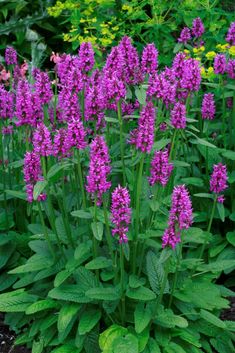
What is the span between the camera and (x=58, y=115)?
4.14 metres

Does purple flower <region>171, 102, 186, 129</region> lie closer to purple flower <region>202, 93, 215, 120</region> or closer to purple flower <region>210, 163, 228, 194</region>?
purple flower <region>210, 163, 228, 194</region>

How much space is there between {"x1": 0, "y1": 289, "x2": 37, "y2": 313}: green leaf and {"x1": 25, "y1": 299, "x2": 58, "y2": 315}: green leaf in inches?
4.6

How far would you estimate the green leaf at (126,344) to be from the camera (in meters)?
3.35

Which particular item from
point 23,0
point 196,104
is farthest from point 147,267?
point 23,0

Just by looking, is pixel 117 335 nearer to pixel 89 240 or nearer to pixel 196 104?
pixel 89 240

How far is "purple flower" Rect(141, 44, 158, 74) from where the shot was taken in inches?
145

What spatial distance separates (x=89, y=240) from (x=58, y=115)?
91 centimetres

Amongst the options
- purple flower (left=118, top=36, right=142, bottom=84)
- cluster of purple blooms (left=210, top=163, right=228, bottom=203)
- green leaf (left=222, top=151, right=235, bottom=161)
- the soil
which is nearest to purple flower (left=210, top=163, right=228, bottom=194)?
cluster of purple blooms (left=210, top=163, right=228, bottom=203)

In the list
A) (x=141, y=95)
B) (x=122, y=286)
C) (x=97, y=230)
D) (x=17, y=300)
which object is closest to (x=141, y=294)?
(x=122, y=286)

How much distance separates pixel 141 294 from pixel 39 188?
2.61 ft

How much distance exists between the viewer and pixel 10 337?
13.4 feet

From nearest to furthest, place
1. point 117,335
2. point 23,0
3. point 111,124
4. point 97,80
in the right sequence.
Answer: point 117,335, point 97,80, point 111,124, point 23,0

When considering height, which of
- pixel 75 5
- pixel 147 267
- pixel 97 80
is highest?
pixel 75 5

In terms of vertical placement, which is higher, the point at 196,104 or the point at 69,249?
the point at 196,104
